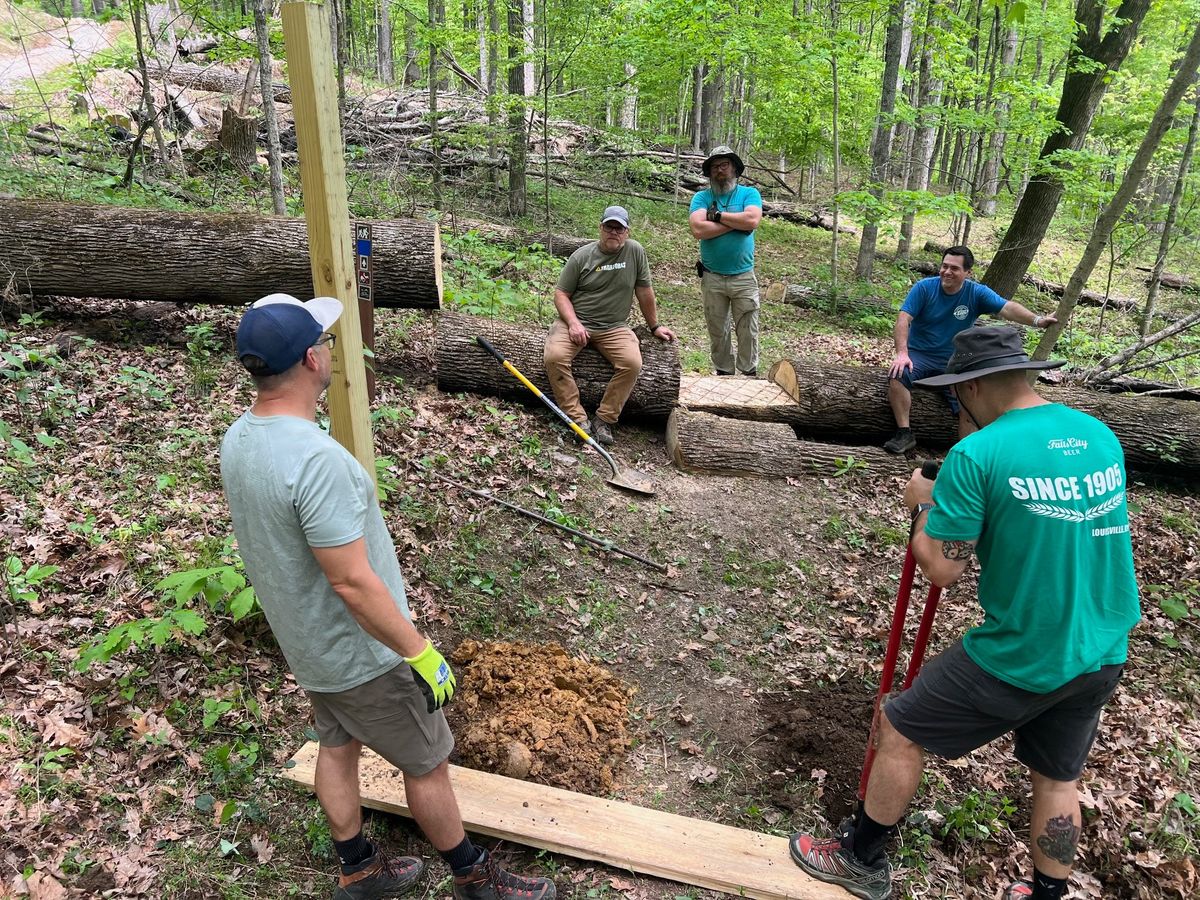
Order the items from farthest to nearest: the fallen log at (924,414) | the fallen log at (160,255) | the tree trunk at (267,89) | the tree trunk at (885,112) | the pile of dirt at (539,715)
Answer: the tree trunk at (885,112)
the tree trunk at (267,89)
the fallen log at (924,414)
the fallen log at (160,255)
the pile of dirt at (539,715)

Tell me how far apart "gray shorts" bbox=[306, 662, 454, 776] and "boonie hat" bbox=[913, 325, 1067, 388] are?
229 cm

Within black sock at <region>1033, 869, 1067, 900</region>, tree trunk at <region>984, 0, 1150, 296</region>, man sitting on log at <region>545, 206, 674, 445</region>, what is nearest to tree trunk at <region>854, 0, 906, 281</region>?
tree trunk at <region>984, 0, 1150, 296</region>

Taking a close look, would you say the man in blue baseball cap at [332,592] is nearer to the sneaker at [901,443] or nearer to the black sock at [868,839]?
the black sock at [868,839]

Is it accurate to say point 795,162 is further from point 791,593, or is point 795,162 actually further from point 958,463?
point 958,463

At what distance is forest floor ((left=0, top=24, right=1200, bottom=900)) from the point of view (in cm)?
293

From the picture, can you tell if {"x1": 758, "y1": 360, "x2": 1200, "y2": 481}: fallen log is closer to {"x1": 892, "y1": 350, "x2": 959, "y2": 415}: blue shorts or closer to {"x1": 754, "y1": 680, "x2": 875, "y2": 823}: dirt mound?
{"x1": 892, "y1": 350, "x2": 959, "y2": 415}: blue shorts

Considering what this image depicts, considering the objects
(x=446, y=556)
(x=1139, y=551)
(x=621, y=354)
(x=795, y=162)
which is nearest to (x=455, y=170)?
(x=795, y=162)

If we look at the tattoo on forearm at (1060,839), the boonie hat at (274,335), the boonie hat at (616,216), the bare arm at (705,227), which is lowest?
the tattoo on forearm at (1060,839)

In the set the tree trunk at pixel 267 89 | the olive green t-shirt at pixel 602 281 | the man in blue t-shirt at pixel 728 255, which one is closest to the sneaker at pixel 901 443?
the man in blue t-shirt at pixel 728 255

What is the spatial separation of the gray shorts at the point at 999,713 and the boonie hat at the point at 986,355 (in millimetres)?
1053

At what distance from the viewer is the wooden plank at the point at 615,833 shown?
2.90 m

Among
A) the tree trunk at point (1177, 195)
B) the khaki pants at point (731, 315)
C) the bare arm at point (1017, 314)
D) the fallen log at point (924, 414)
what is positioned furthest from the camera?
the tree trunk at point (1177, 195)

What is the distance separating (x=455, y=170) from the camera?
14062 millimetres

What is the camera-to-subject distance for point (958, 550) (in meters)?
2.46
